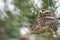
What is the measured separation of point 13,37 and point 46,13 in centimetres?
144

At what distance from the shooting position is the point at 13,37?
56 cm

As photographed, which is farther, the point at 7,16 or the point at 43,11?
the point at 43,11

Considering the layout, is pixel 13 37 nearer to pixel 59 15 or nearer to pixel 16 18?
pixel 16 18

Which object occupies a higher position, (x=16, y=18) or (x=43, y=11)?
(x=43, y=11)

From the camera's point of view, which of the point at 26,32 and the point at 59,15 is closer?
the point at 26,32

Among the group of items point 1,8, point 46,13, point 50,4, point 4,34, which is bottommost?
point 4,34

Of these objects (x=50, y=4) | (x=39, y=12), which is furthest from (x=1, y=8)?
(x=50, y=4)

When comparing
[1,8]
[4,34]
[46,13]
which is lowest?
[4,34]

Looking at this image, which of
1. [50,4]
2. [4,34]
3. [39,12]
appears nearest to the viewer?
[4,34]

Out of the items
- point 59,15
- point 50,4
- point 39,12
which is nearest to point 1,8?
point 39,12

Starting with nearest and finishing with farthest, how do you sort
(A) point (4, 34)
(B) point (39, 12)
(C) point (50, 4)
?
1. (A) point (4, 34)
2. (B) point (39, 12)
3. (C) point (50, 4)

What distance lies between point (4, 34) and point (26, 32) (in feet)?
0.30

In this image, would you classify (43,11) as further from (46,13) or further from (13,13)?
(13,13)

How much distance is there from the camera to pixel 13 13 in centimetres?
62
